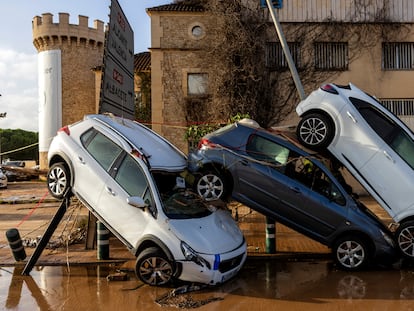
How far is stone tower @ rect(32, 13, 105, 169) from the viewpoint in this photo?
113 ft

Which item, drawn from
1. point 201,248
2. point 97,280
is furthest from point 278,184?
point 97,280

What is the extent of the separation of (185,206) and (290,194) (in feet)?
6.66

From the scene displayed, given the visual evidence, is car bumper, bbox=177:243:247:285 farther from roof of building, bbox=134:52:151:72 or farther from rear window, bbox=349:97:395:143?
roof of building, bbox=134:52:151:72

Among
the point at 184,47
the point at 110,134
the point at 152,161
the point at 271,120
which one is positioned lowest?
the point at 152,161

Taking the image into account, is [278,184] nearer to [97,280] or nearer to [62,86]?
[97,280]

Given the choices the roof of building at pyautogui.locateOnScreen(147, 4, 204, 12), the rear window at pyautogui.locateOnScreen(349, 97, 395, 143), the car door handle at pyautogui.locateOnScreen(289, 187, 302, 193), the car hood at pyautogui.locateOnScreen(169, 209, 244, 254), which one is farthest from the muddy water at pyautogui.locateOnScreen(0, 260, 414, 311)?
the roof of building at pyautogui.locateOnScreen(147, 4, 204, 12)

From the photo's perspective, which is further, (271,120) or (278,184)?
(271,120)

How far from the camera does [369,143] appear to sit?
311 inches

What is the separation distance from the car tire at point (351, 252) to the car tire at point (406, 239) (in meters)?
0.65

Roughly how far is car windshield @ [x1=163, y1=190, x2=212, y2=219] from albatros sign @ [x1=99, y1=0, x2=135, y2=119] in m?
3.29

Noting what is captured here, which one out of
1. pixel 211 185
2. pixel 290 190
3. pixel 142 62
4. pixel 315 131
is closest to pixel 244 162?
pixel 211 185

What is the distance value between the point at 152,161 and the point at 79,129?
1512 millimetres

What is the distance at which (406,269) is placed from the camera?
775cm

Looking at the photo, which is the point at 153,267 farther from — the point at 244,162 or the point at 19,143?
the point at 19,143
